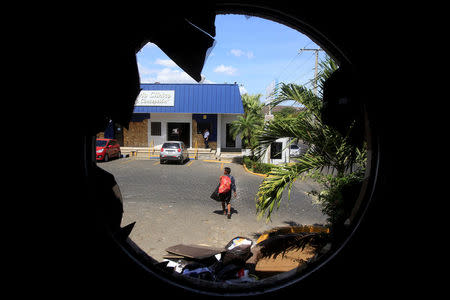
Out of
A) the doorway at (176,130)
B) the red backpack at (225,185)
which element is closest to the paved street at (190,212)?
the red backpack at (225,185)

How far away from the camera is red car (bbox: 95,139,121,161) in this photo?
1691 centimetres

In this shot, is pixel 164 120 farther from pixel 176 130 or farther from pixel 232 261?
pixel 232 261

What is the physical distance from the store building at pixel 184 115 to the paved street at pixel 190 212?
378 inches

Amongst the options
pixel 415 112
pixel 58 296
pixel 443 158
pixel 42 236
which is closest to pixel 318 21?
pixel 415 112

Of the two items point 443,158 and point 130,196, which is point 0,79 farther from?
point 130,196

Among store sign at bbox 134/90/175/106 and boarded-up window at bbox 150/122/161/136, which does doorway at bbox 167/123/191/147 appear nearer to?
boarded-up window at bbox 150/122/161/136

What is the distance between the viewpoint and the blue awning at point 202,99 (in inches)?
843

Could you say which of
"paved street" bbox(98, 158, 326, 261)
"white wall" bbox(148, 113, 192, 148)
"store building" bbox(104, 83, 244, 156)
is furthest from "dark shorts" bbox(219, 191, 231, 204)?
"white wall" bbox(148, 113, 192, 148)

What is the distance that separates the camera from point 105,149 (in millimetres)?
17234

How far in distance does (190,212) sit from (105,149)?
12124 mm

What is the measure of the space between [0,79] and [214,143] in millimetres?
22086

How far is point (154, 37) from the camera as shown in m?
1.72

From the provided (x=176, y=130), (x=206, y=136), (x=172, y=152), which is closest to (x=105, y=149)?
(x=172, y=152)

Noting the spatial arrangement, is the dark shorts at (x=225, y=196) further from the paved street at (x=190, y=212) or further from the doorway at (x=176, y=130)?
the doorway at (x=176, y=130)
